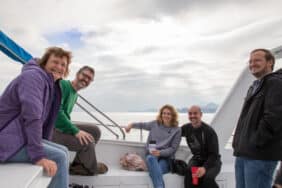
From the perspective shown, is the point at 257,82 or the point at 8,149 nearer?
the point at 8,149

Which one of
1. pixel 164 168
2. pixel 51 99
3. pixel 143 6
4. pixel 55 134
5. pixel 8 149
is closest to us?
pixel 8 149

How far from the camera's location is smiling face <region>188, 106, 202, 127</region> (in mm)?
3008

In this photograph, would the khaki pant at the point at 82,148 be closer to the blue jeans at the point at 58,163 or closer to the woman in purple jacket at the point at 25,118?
the blue jeans at the point at 58,163

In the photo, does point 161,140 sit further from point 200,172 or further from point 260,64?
point 260,64

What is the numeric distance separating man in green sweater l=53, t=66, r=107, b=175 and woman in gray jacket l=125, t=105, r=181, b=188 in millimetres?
603

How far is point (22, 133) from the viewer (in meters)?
1.23

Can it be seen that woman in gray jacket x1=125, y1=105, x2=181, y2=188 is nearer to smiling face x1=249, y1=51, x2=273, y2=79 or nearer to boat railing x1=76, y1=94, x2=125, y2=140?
boat railing x1=76, y1=94, x2=125, y2=140

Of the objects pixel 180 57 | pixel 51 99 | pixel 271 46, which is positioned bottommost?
pixel 51 99

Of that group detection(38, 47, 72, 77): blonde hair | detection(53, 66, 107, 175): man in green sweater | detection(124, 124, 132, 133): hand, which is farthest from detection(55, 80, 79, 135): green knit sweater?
detection(124, 124, 132, 133): hand

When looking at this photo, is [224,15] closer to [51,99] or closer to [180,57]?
[180,57]

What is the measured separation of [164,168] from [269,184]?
142 centimetres

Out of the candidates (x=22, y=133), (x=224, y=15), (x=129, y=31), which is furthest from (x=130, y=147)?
(x=129, y=31)

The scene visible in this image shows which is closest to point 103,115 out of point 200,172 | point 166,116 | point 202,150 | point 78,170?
point 166,116

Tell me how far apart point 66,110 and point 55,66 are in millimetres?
941
